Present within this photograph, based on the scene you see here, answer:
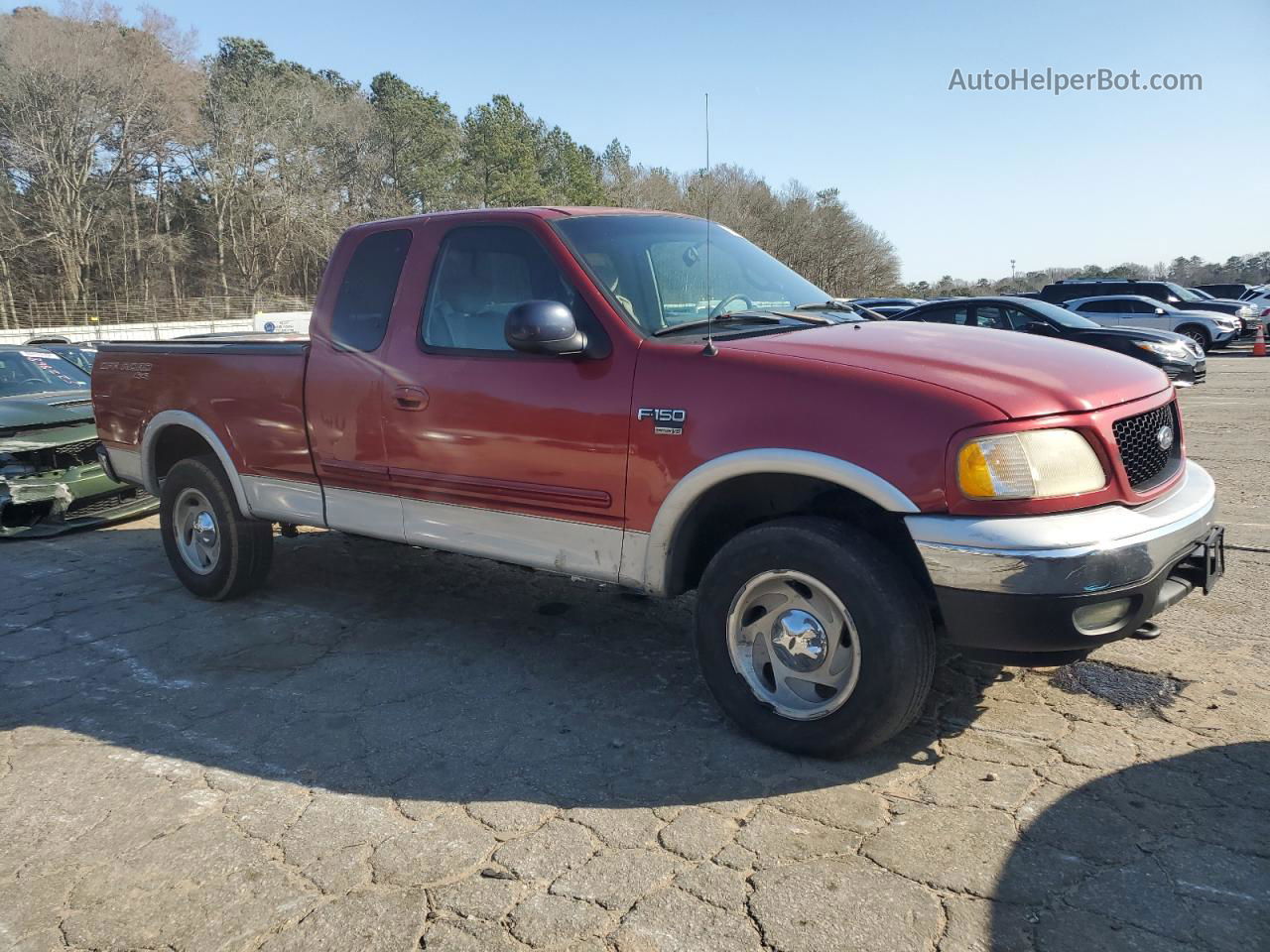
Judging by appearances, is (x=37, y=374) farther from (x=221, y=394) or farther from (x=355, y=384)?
(x=355, y=384)

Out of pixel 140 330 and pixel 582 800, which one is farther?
pixel 140 330

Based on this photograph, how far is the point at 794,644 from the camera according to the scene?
130 inches

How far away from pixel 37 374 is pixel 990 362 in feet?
28.4

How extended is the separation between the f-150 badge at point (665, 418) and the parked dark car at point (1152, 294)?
990 inches

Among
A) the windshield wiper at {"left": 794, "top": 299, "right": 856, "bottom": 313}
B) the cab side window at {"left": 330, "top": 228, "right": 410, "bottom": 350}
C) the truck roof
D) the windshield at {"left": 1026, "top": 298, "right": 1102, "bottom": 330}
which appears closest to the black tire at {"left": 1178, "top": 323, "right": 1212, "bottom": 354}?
the windshield at {"left": 1026, "top": 298, "right": 1102, "bottom": 330}

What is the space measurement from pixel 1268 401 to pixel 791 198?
153 ft

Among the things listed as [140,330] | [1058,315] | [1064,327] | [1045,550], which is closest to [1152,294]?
[1058,315]

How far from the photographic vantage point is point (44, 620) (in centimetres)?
522

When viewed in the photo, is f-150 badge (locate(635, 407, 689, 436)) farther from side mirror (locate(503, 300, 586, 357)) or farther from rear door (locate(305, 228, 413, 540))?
rear door (locate(305, 228, 413, 540))

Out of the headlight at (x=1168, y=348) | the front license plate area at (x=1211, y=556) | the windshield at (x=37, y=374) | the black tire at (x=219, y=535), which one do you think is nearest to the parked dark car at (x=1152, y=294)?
the headlight at (x=1168, y=348)

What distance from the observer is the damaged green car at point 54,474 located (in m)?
7.00

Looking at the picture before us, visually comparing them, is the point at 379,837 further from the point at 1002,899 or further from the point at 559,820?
the point at 1002,899

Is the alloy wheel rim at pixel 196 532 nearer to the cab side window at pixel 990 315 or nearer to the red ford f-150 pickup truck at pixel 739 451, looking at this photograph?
the red ford f-150 pickup truck at pixel 739 451

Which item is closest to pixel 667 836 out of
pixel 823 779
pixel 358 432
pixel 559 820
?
pixel 559 820
